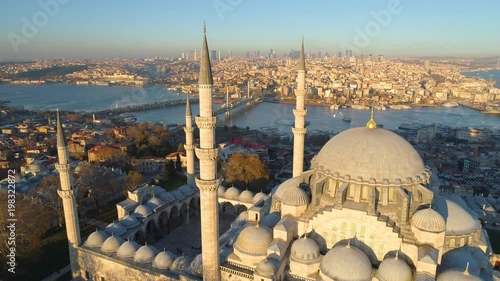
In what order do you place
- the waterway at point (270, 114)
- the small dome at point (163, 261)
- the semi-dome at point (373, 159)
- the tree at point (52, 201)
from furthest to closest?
the waterway at point (270, 114)
the tree at point (52, 201)
the small dome at point (163, 261)
the semi-dome at point (373, 159)

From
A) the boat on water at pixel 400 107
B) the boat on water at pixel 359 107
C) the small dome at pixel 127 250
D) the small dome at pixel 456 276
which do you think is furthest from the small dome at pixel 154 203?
the boat on water at pixel 400 107

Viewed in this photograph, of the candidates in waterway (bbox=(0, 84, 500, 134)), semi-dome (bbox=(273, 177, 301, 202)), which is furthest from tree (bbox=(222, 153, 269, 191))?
waterway (bbox=(0, 84, 500, 134))

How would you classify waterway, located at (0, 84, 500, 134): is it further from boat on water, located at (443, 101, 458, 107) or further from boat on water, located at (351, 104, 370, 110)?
boat on water, located at (351, 104, 370, 110)

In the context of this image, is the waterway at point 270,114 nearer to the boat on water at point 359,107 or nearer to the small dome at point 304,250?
the boat on water at point 359,107

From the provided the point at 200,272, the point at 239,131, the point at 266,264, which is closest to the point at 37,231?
the point at 200,272

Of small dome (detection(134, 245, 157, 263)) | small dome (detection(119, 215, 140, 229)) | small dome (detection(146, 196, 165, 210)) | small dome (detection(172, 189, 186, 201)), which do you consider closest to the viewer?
small dome (detection(134, 245, 157, 263))

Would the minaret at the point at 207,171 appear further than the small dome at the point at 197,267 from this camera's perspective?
No

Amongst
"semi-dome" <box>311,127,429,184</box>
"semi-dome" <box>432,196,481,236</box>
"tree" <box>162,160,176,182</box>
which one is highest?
"semi-dome" <box>311,127,429,184</box>

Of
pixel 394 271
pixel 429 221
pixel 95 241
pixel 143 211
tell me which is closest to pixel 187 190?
pixel 143 211
